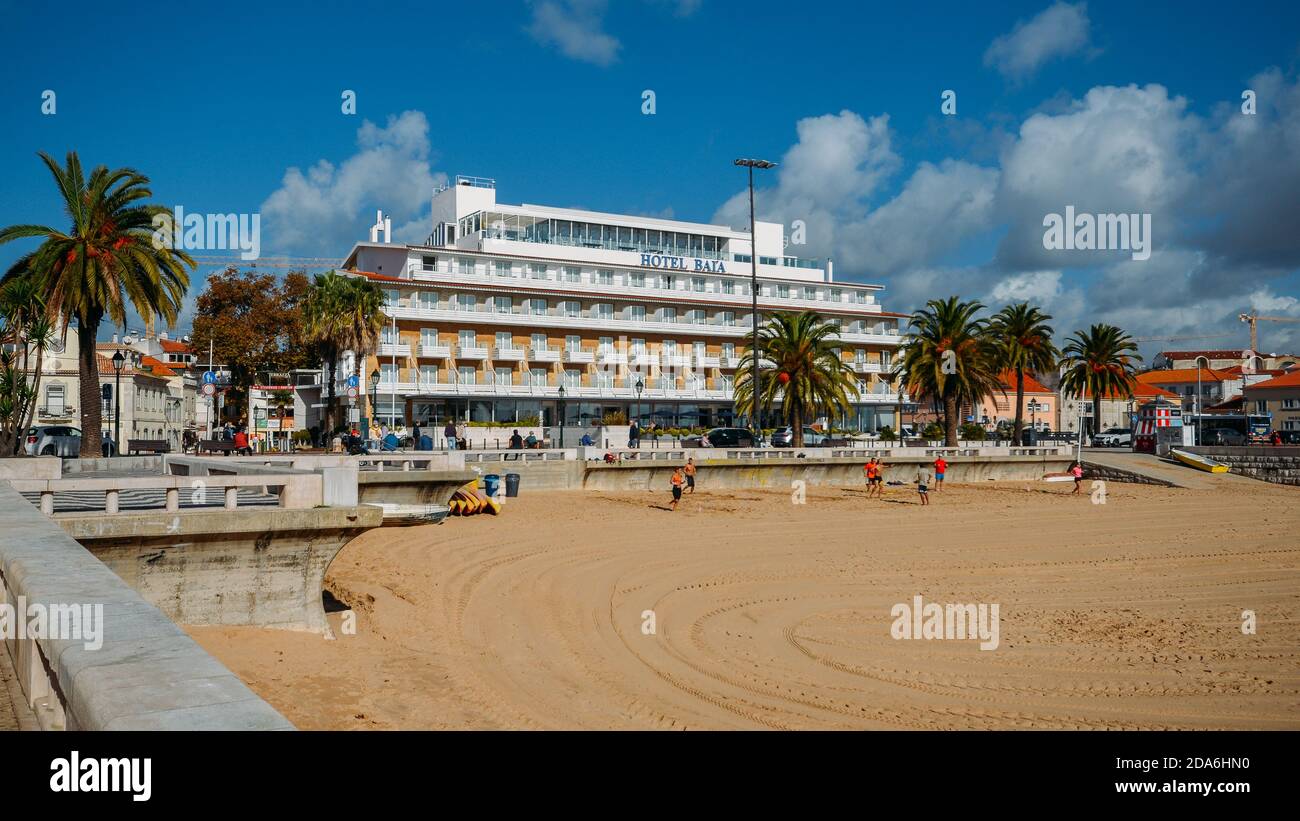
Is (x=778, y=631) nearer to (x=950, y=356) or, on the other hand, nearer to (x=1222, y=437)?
(x=950, y=356)

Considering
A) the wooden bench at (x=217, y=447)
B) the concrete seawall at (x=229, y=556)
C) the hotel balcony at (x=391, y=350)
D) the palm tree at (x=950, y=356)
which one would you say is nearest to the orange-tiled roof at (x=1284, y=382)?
the palm tree at (x=950, y=356)

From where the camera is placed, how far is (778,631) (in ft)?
52.4

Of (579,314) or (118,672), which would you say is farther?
(579,314)

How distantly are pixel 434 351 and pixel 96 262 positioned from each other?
33283 mm

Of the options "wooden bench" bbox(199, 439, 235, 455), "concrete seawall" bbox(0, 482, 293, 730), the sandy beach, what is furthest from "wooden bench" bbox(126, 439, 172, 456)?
"concrete seawall" bbox(0, 482, 293, 730)

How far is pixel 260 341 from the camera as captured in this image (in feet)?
230

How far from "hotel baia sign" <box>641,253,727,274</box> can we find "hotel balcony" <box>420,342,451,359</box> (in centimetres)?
1955

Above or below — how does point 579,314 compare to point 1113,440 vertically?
above

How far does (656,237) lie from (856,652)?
69041mm

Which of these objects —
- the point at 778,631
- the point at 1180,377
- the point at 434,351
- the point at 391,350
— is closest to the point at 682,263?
the point at 434,351

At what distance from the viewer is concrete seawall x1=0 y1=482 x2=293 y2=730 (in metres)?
3.50

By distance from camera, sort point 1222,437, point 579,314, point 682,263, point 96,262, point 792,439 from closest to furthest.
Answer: point 96,262 → point 792,439 → point 1222,437 → point 579,314 → point 682,263

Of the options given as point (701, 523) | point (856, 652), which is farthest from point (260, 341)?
point (856, 652)

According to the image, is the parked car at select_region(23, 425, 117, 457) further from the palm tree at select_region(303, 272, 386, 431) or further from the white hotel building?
the white hotel building
